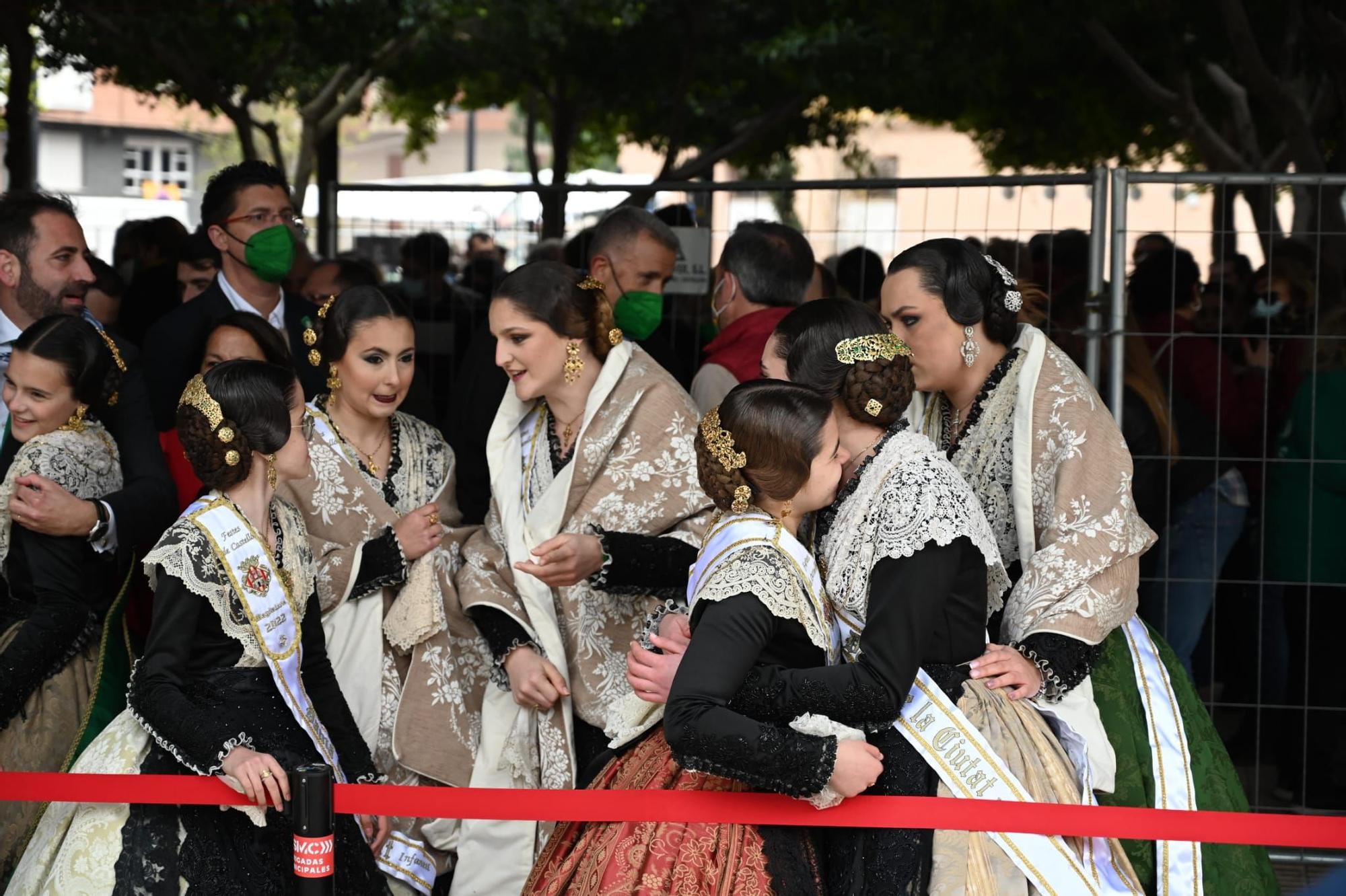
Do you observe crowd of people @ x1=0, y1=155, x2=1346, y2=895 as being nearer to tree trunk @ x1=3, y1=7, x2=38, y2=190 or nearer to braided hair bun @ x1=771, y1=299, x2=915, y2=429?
braided hair bun @ x1=771, y1=299, x2=915, y2=429

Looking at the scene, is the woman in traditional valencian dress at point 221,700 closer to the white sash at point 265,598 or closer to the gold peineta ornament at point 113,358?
the white sash at point 265,598

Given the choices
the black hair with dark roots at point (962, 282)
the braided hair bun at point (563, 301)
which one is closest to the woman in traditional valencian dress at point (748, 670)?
the black hair with dark roots at point (962, 282)

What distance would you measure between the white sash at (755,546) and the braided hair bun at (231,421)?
3.32 ft

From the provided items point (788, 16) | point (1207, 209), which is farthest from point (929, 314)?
point (1207, 209)

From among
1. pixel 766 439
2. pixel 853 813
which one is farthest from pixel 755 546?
pixel 853 813

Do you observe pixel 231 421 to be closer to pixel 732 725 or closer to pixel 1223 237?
pixel 732 725

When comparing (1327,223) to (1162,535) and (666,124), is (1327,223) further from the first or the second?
(666,124)

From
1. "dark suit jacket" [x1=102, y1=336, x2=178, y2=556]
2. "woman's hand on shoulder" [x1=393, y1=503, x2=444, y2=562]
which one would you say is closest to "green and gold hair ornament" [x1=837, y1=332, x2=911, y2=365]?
"woman's hand on shoulder" [x1=393, y1=503, x2=444, y2=562]

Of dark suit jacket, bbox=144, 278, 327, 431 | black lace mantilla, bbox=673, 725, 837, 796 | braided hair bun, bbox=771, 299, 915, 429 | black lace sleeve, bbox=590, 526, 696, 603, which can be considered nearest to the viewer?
black lace mantilla, bbox=673, 725, 837, 796

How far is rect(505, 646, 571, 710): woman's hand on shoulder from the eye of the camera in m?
3.54

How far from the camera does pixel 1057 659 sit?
3.05 m

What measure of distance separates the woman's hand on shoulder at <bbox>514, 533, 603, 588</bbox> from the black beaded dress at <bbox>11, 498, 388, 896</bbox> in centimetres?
63

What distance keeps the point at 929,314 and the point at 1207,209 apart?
48.2 ft

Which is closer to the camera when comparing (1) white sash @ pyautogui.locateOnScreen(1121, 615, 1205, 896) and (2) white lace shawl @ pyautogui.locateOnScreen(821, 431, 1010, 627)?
(2) white lace shawl @ pyautogui.locateOnScreen(821, 431, 1010, 627)
